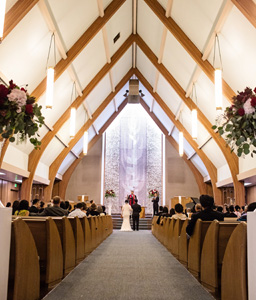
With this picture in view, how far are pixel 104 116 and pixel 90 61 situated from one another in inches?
226

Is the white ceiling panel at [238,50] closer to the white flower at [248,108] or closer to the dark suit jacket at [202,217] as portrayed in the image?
the dark suit jacket at [202,217]

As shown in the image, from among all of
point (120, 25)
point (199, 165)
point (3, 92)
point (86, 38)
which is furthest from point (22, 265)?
point (199, 165)

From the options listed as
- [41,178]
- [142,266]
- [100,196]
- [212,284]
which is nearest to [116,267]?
[142,266]

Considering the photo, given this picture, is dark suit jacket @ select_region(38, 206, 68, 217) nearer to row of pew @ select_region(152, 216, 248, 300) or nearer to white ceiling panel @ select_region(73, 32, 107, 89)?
row of pew @ select_region(152, 216, 248, 300)

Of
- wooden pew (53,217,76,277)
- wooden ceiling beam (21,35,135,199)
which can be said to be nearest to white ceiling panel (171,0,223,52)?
wooden ceiling beam (21,35,135,199)

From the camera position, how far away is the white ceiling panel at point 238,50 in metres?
6.91

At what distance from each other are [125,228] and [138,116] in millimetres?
6997

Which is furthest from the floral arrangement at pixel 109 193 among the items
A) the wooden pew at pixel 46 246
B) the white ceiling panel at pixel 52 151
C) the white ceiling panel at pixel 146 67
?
the wooden pew at pixel 46 246

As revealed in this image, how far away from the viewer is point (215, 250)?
292 cm

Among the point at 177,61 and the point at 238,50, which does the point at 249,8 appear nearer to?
the point at 238,50

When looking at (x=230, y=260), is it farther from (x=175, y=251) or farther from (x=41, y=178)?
(x=41, y=178)

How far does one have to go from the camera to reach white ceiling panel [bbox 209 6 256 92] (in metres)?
6.91

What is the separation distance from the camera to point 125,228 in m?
13.0

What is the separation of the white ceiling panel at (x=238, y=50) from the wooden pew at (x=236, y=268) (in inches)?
216
